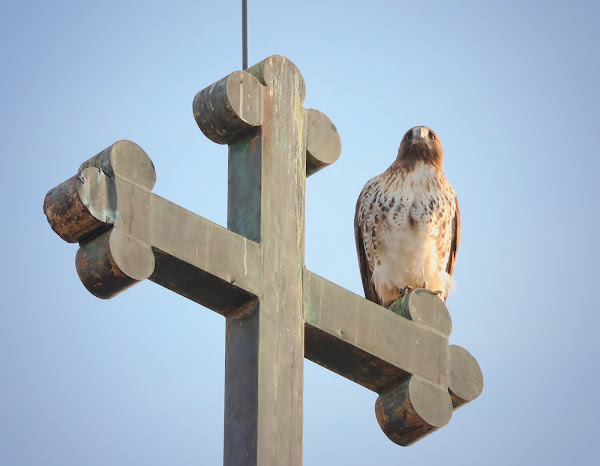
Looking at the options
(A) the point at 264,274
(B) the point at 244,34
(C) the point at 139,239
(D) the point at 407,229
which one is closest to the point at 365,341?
(A) the point at 264,274

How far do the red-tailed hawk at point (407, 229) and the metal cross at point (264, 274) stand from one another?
342 cm

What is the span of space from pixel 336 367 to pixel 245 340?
21.0 inches

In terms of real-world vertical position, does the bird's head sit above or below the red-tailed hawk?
above

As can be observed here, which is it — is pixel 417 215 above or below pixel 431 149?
below

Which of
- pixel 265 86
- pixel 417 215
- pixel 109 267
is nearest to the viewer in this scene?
pixel 109 267

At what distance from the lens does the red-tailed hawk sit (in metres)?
8.37

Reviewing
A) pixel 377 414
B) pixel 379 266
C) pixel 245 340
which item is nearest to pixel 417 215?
pixel 379 266

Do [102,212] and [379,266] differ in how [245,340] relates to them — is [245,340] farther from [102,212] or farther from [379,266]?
[379,266]

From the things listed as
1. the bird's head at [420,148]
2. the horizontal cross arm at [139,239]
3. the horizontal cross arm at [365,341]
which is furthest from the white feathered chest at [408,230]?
the horizontal cross arm at [139,239]

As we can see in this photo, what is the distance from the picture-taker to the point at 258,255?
4320mm

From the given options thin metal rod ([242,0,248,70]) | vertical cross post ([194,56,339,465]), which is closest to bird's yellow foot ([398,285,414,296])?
vertical cross post ([194,56,339,465])

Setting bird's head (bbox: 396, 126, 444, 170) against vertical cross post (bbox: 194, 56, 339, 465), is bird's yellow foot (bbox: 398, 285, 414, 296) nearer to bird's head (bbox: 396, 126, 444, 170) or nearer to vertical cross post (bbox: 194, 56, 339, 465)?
bird's head (bbox: 396, 126, 444, 170)

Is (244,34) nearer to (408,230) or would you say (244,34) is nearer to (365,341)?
(365,341)

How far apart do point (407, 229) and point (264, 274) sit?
4128mm
